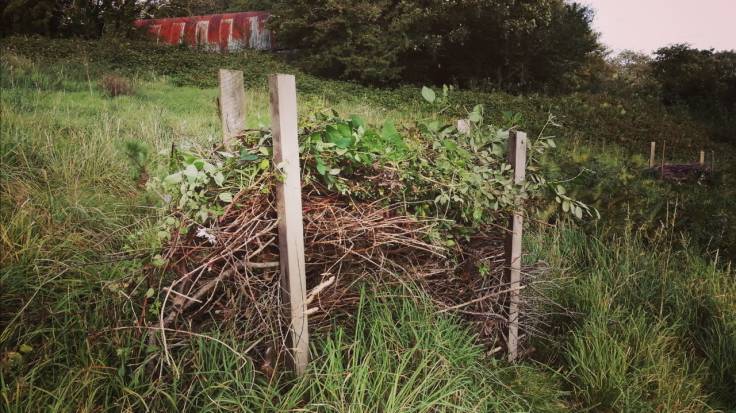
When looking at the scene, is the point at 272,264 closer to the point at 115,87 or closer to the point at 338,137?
the point at 338,137

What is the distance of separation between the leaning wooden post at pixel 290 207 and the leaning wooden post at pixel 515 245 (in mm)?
1270

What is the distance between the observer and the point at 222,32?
20.9m

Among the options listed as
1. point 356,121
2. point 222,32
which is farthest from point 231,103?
point 222,32

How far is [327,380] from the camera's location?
1.90 meters

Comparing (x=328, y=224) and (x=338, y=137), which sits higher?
(x=338, y=137)

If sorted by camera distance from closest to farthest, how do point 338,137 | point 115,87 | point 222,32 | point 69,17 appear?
1. point 338,137
2. point 115,87
3. point 69,17
4. point 222,32

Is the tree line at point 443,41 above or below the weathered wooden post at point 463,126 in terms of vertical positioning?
above

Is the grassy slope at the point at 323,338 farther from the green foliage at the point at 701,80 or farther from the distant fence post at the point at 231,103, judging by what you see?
the green foliage at the point at 701,80

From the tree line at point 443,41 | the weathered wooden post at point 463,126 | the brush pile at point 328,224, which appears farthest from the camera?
the tree line at point 443,41

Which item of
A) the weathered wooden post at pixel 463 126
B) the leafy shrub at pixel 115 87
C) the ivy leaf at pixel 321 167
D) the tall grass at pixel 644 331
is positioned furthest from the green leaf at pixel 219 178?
the leafy shrub at pixel 115 87

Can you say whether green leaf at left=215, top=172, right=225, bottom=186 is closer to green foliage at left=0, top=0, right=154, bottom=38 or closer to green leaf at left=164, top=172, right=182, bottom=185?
green leaf at left=164, top=172, right=182, bottom=185

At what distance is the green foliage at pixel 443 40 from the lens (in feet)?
56.6

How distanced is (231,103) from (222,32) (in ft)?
67.8

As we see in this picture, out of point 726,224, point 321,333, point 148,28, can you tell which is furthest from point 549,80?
point 321,333
